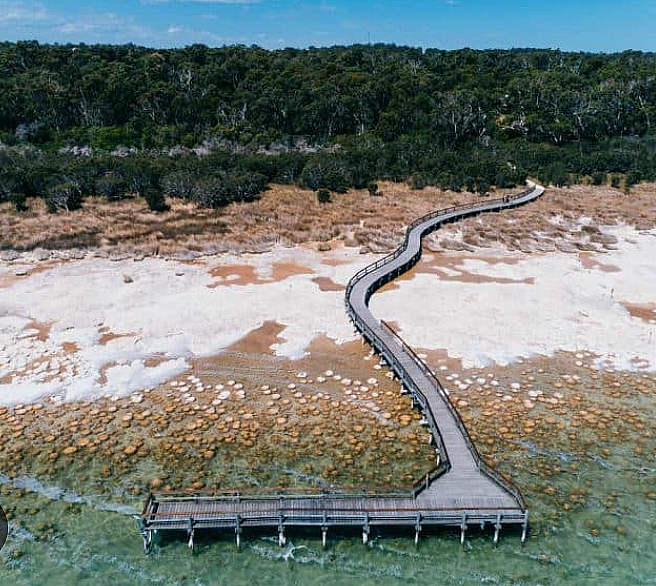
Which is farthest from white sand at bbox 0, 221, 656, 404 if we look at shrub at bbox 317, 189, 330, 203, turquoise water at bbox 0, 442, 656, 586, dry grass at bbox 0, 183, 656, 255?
shrub at bbox 317, 189, 330, 203

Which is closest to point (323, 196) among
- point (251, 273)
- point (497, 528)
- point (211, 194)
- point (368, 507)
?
point (211, 194)

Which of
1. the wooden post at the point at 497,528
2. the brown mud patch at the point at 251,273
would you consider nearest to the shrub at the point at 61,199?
the brown mud patch at the point at 251,273

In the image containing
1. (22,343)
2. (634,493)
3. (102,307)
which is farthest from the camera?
(102,307)

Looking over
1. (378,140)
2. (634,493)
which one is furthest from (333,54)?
(634,493)

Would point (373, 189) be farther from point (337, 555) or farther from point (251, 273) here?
point (337, 555)

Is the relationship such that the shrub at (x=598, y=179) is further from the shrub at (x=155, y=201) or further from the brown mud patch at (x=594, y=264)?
the shrub at (x=155, y=201)

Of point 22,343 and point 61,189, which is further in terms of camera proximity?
point 61,189

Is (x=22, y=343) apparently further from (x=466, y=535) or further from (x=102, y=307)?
(x=466, y=535)
